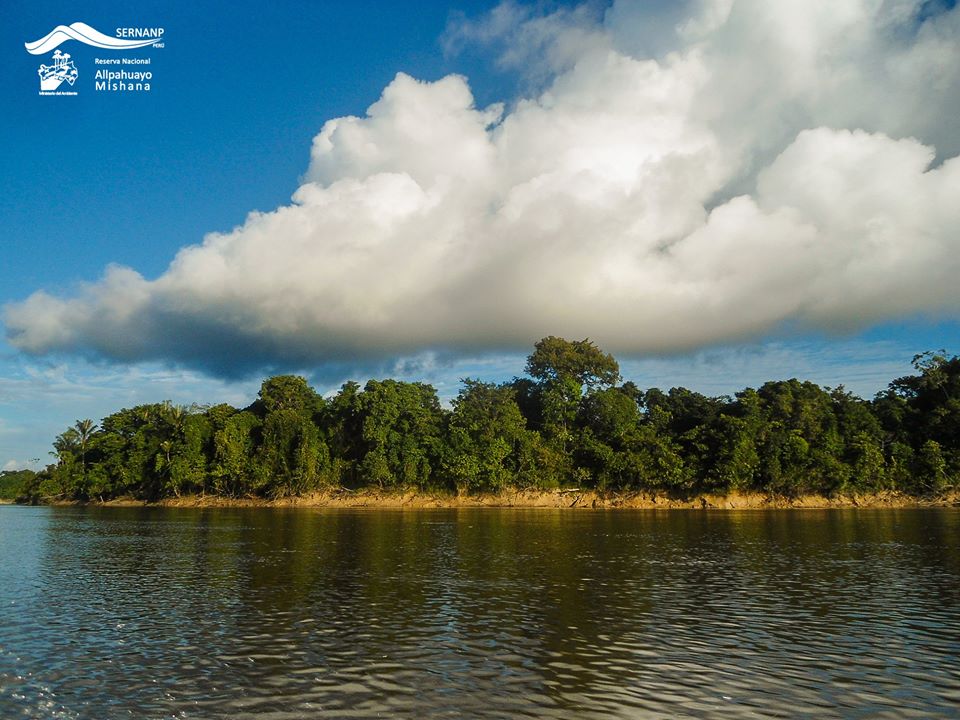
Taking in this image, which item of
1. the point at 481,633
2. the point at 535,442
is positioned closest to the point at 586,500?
the point at 535,442

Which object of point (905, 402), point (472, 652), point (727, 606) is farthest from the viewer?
point (905, 402)

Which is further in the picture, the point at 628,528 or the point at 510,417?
the point at 510,417

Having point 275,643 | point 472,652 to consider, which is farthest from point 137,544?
point 472,652

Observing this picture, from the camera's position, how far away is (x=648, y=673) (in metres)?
16.8

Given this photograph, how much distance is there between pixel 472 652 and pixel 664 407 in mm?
111665

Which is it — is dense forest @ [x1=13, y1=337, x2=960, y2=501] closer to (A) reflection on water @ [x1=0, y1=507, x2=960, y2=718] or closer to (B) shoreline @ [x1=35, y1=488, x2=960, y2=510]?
(B) shoreline @ [x1=35, y1=488, x2=960, y2=510]

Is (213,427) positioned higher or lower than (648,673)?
higher

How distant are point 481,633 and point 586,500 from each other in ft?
299

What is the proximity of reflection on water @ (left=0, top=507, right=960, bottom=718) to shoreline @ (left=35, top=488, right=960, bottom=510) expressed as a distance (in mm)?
65407

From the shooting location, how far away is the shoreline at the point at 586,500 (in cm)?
10662

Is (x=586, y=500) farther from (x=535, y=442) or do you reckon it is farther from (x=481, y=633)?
(x=481, y=633)

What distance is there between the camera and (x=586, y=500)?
109438mm

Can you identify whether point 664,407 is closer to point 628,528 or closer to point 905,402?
point 905,402

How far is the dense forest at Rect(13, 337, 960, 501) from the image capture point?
105m
